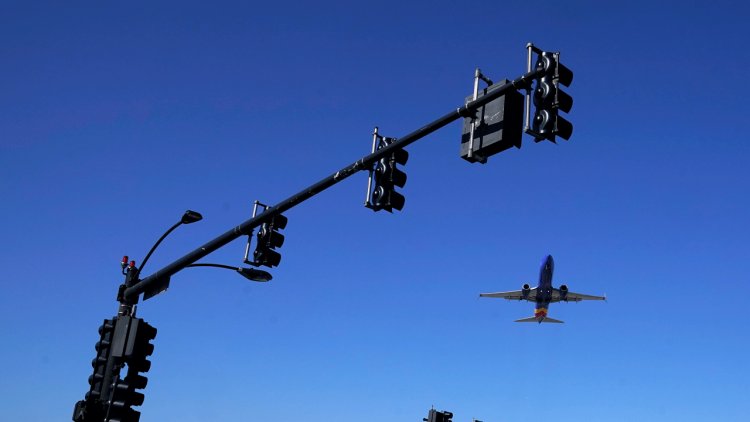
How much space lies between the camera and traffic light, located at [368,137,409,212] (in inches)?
443

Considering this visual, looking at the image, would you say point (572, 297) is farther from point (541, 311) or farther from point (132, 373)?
point (132, 373)

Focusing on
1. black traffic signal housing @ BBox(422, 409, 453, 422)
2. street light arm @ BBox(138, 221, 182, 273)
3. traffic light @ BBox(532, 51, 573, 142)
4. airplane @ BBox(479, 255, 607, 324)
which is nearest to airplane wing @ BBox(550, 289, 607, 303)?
airplane @ BBox(479, 255, 607, 324)

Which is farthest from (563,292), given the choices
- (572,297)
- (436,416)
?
(436,416)

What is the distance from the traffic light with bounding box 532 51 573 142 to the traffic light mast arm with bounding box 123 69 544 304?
15 centimetres

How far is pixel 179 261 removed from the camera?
1348 centimetres

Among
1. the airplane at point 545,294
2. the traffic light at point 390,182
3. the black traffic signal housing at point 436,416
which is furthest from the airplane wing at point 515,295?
the traffic light at point 390,182

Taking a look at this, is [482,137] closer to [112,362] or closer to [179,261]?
[179,261]

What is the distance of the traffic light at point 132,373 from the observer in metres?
12.5

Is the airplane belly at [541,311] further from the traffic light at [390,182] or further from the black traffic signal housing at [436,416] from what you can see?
the traffic light at [390,182]

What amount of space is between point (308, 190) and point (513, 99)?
3.91m

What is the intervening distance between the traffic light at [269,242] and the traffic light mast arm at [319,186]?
135mm

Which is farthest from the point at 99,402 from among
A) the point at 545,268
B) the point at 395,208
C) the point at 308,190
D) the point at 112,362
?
the point at 545,268

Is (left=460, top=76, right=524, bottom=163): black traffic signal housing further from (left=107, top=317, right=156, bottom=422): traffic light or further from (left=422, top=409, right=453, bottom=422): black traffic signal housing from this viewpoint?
(left=422, top=409, right=453, bottom=422): black traffic signal housing

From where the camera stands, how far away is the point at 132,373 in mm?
12984
